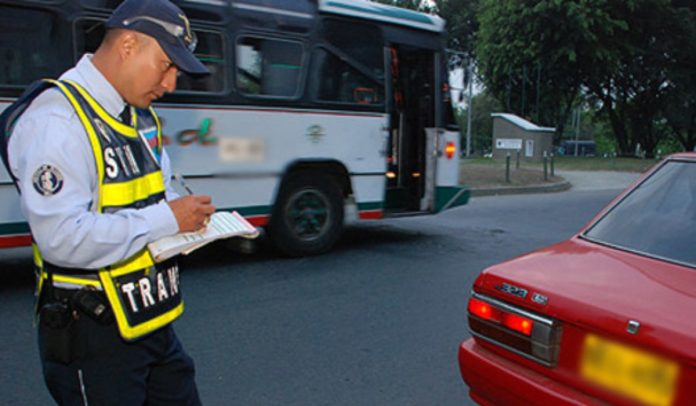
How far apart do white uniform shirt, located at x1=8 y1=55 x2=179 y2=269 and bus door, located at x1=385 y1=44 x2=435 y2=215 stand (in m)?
6.20

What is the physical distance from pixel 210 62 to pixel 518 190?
9832mm

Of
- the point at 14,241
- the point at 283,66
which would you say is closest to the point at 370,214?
the point at 283,66

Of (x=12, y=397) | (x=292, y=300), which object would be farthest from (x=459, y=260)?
(x=12, y=397)

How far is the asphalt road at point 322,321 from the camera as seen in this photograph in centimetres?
350

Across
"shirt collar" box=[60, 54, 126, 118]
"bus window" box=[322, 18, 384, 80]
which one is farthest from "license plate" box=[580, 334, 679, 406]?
"bus window" box=[322, 18, 384, 80]

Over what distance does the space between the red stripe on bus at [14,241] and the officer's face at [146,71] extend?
4.00m

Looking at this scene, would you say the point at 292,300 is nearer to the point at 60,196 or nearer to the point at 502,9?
the point at 60,196

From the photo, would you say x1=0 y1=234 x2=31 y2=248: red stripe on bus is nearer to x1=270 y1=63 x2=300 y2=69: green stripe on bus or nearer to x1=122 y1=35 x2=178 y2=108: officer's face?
x1=270 y1=63 x2=300 y2=69: green stripe on bus

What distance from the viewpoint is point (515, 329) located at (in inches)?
99.6

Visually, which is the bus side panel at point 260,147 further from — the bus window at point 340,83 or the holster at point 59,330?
the holster at point 59,330

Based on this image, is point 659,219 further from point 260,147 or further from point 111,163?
point 260,147

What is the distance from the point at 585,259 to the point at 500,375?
674 millimetres

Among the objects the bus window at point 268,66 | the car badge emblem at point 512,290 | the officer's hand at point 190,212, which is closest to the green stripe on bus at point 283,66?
the bus window at point 268,66

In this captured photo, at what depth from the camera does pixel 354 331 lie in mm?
4426
